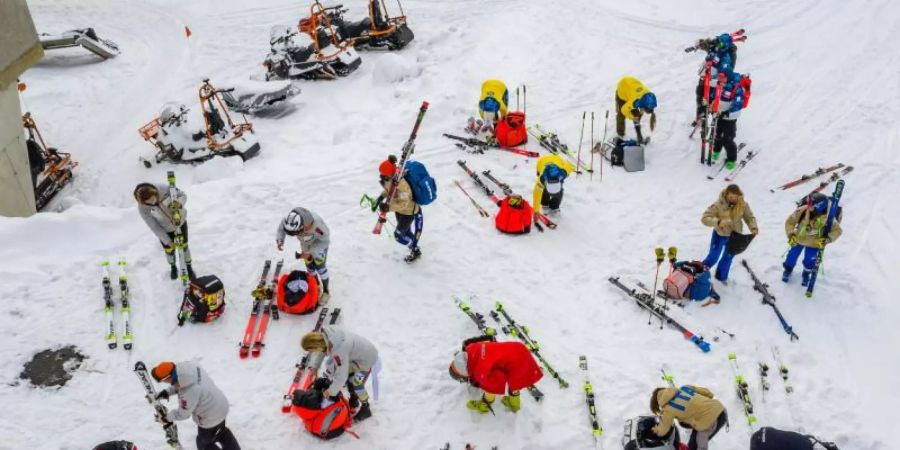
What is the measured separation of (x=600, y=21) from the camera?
707 inches

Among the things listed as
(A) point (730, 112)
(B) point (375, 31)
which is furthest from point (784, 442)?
(B) point (375, 31)

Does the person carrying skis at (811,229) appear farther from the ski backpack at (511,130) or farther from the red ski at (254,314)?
→ the red ski at (254,314)

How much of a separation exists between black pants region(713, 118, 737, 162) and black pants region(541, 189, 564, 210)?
3.39 m

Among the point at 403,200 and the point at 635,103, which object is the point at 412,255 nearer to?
the point at 403,200

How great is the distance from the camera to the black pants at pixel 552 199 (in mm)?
11414

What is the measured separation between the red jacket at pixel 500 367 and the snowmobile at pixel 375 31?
1174cm

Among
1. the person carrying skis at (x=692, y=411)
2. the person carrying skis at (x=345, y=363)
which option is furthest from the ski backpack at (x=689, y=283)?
the person carrying skis at (x=345, y=363)

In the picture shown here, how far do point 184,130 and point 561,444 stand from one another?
9.96m

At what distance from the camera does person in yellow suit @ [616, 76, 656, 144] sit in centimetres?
1271

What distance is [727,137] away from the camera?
12539 millimetres

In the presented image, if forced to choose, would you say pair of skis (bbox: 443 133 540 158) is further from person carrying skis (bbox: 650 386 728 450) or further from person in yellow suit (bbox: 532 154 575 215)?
person carrying skis (bbox: 650 386 728 450)

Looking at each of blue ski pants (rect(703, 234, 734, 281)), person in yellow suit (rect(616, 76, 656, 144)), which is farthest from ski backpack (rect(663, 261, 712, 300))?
person in yellow suit (rect(616, 76, 656, 144))

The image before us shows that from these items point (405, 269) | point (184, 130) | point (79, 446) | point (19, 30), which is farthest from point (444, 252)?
point (19, 30)

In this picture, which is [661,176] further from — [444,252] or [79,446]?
[79,446]
